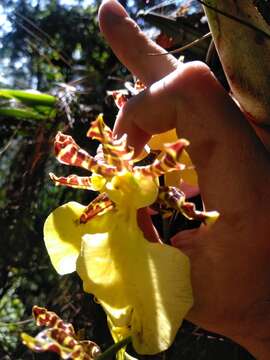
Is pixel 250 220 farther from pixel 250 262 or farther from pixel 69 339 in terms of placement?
pixel 69 339

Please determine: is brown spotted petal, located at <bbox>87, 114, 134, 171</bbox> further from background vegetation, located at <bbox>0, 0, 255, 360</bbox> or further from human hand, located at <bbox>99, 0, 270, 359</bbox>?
background vegetation, located at <bbox>0, 0, 255, 360</bbox>

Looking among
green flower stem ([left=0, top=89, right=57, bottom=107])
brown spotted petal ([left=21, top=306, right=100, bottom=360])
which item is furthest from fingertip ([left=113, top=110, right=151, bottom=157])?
green flower stem ([left=0, top=89, right=57, bottom=107])

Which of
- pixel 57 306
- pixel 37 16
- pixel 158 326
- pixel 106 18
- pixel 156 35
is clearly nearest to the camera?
pixel 158 326

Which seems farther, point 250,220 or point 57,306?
point 57,306

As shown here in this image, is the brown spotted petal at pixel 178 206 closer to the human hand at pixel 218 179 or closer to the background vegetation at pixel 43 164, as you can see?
the human hand at pixel 218 179

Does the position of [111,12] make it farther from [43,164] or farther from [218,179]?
[43,164]

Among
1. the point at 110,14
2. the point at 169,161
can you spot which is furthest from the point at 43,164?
the point at 169,161

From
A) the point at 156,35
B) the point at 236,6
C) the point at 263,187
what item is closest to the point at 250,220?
the point at 263,187
